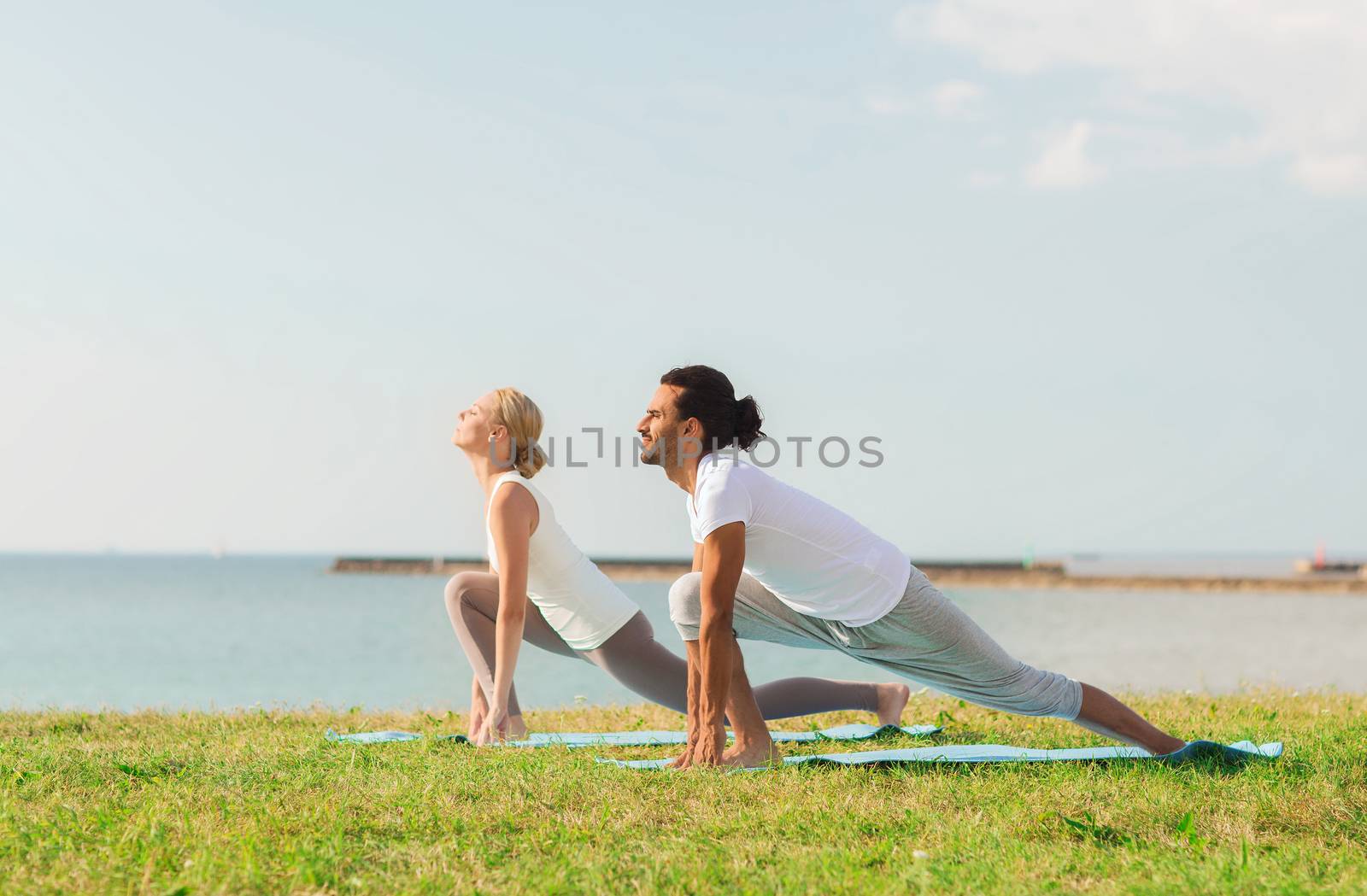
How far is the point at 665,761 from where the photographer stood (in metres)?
4.52

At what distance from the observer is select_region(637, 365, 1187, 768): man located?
14.3 feet

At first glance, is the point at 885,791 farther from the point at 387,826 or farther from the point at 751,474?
the point at 387,826

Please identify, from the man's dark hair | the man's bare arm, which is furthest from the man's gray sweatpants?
the man's dark hair

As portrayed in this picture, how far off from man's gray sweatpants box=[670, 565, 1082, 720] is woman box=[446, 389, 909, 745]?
2.71 ft

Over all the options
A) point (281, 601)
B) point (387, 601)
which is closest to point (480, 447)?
point (387, 601)

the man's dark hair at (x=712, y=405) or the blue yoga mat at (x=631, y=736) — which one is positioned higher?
the man's dark hair at (x=712, y=405)

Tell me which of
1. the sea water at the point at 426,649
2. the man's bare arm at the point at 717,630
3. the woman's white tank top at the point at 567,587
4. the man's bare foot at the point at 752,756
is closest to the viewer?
the man's bare arm at the point at 717,630

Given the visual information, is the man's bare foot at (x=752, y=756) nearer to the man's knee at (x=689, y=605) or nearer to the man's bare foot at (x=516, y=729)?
the man's knee at (x=689, y=605)

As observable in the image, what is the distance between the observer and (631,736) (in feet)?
18.3

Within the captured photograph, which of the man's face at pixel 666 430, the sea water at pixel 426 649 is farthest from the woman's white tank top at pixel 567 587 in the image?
the sea water at pixel 426 649

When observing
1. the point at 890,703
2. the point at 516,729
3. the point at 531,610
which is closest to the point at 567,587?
the point at 531,610

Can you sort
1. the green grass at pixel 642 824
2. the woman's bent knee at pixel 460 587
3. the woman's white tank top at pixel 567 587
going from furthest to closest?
the woman's bent knee at pixel 460 587, the woman's white tank top at pixel 567 587, the green grass at pixel 642 824

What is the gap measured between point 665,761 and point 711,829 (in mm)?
1024

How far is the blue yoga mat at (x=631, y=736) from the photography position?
5344mm
